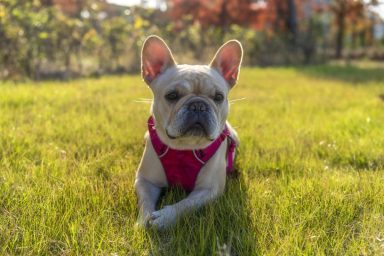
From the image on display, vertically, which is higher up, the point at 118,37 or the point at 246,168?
the point at 118,37

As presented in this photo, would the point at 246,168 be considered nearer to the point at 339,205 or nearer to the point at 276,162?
the point at 276,162

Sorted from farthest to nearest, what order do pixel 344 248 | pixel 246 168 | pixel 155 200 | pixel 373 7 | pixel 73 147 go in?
1. pixel 373 7
2. pixel 73 147
3. pixel 246 168
4. pixel 155 200
5. pixel 344 248

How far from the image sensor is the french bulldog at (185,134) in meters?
2.64

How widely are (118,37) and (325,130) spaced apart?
28.3 feet

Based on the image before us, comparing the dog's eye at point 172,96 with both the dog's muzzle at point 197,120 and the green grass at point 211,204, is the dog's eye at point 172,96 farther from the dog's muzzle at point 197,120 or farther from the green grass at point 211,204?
the green grass at point 211,204

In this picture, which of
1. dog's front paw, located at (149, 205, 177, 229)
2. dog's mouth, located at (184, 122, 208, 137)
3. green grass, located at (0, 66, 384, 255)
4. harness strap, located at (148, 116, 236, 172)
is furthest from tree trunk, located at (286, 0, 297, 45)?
dog's front paw, located at (149, 205, 177, 229)

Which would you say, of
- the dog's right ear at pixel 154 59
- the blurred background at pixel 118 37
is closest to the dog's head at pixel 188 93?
the dog's right ear at pixel 154 59

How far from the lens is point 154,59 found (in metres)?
3.14

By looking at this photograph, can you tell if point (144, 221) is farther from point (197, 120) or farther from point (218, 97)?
point (218, 97)

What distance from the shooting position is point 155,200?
2.70 metres

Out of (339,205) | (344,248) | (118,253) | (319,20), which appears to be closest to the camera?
(118,253)

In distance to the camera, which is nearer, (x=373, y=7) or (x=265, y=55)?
(x=265, y=55)

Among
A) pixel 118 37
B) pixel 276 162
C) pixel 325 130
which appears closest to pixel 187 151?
pixel 276 162

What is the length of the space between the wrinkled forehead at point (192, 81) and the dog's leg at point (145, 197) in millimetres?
665
